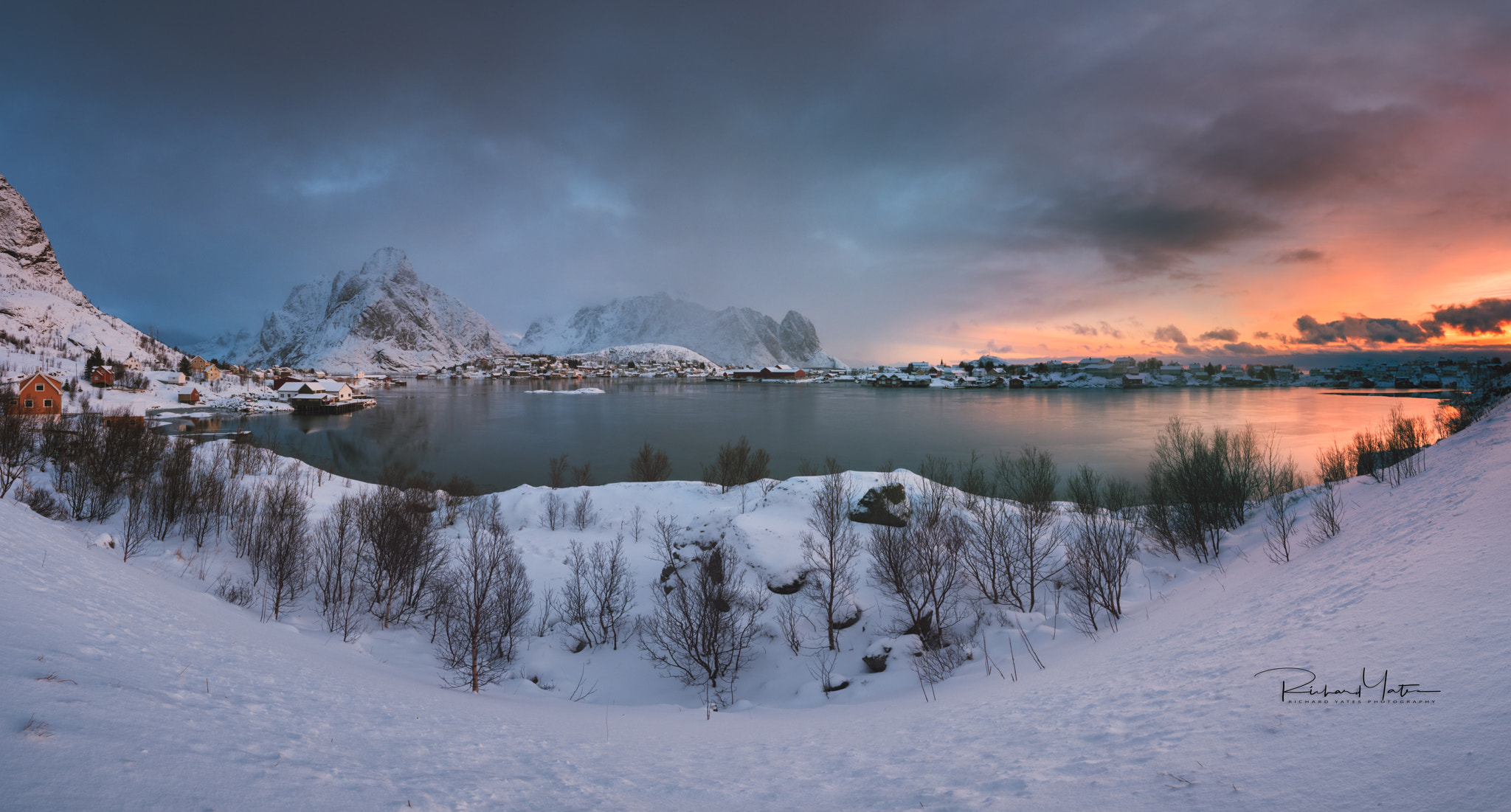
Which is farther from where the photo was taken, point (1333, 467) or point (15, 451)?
point (1333, 467)

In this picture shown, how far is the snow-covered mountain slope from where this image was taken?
63.5 meters

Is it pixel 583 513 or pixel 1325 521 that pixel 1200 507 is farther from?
pixel 583 513

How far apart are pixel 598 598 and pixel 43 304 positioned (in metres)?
109

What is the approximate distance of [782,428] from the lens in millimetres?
63281

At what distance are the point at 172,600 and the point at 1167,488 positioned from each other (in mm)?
37430

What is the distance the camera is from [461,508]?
81.9 feet

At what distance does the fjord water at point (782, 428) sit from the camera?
44312mm

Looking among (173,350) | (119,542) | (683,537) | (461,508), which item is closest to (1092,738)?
(683,537)

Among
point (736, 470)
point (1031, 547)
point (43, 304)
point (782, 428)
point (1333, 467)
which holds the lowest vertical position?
point (736, 470)

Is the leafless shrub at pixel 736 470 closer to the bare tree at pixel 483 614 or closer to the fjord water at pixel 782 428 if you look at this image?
the fjord water at pixel 782 428

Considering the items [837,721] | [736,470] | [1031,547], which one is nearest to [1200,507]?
[1031,547]

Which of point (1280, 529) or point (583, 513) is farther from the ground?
point (1280, 529)

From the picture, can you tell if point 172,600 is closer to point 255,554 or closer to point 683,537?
point 255,554

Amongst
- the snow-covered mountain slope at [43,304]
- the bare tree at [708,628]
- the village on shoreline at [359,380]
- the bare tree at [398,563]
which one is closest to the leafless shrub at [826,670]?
the bare tree at [708,628]
